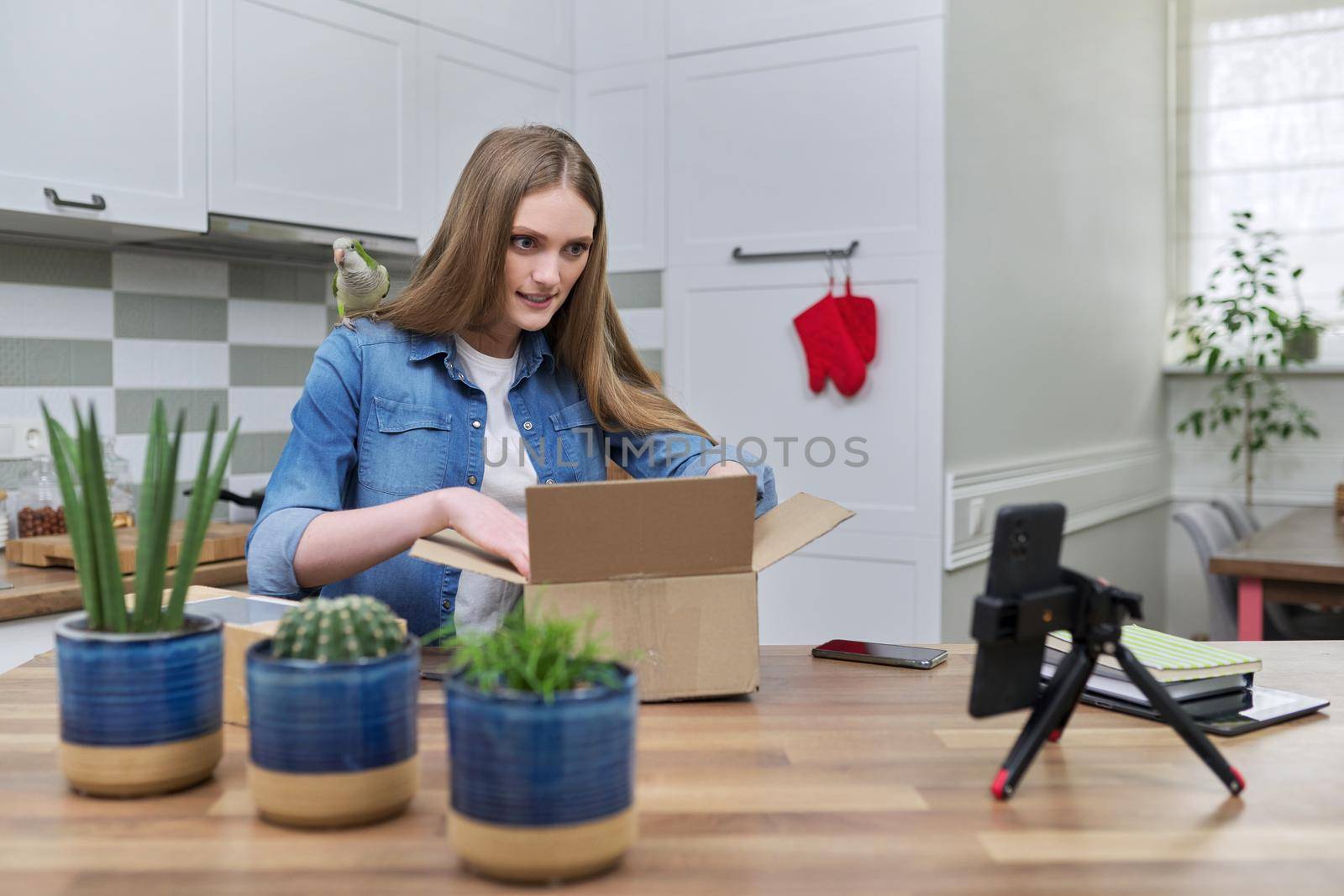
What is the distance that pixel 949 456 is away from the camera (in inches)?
121

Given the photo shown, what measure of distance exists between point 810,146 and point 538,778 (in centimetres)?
272

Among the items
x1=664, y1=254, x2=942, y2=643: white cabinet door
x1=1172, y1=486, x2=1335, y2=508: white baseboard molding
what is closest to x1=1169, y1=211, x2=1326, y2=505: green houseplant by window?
x1=1172, y1=486, x2=1335, y2=508: white baseboard molding

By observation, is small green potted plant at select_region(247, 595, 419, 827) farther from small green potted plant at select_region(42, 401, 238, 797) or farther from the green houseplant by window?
the green houseplant by window

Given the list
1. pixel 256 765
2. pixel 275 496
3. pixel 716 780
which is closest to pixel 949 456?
pixel 275 496

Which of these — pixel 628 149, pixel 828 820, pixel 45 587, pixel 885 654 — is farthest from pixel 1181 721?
pixel 628 149

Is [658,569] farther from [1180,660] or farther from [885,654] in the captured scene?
[1180,660]

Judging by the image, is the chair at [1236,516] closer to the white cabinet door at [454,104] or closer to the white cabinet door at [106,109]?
the white cabinet door at [454,104]

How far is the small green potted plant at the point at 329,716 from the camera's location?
81cm

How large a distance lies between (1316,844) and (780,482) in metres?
2.46

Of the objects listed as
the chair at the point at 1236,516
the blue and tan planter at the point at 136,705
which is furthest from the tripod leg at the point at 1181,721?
the chair at the point at 1236,516

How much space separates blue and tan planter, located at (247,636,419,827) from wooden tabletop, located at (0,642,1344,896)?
0.07 ft

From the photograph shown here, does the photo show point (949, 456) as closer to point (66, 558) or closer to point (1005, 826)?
point (66, 558)

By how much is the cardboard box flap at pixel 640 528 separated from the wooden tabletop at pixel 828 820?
0.49 ft

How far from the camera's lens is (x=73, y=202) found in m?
2.24
